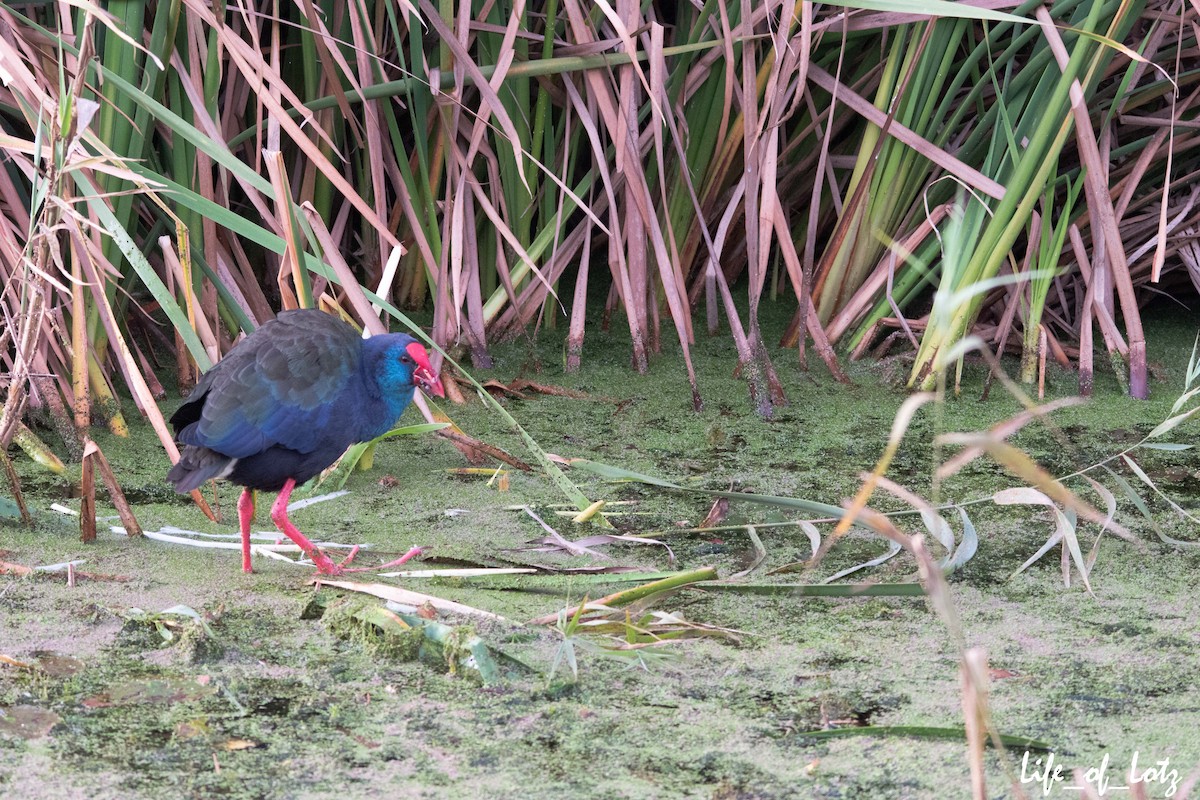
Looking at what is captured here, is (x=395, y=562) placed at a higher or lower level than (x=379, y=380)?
lower

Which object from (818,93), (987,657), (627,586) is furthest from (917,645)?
(818,93)

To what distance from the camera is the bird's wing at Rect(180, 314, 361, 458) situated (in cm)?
200

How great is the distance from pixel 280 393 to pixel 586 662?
68cm

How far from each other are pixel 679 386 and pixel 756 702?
1385 millimetres

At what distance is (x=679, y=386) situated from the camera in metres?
2.93

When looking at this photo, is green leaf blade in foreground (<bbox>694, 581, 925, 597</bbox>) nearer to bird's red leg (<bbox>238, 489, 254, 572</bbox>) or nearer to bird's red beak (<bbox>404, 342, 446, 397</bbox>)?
bird's red beak (<bbox>404, 342, 446, 397</bbox>)

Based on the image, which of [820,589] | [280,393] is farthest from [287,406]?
[820,589]

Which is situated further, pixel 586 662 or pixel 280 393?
pixel 280 393

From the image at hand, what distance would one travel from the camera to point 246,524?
2072mm

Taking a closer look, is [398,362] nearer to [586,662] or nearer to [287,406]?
[287,406]
